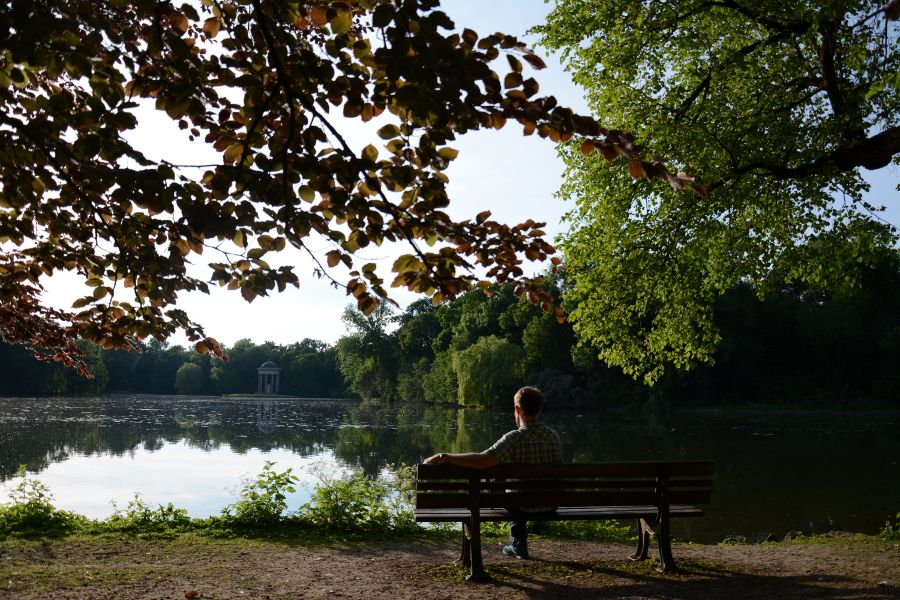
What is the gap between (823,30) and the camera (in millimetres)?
9297

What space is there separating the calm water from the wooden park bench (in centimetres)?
508

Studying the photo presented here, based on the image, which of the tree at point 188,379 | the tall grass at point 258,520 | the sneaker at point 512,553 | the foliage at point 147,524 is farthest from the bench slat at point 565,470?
the tree at point 188,379

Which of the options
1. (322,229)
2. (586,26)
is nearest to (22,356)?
(586,26)

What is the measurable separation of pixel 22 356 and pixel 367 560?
76.9 metres

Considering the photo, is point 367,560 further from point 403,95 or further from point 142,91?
point 403,95

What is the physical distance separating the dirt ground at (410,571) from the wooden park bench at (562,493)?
1.32 feet

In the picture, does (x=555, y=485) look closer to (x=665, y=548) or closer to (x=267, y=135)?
(x=665, y=548)

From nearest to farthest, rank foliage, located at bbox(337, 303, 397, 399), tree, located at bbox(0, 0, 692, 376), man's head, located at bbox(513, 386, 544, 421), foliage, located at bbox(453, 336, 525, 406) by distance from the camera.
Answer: tree, located at bbox(0, 0, 692, 376) → man's head, located at bbox(513, 386, 544, 421) → foliage, located at bbox(453, 336, 525, 406) → foliage, located at bbox(337, 303, 397, 399)

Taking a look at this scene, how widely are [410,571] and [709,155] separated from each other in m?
7.28

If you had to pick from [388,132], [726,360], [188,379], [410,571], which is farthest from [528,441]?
[188,379]

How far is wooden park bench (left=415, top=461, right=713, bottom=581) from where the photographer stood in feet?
17.6

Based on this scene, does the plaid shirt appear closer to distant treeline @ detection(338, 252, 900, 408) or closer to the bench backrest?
the bench backrest

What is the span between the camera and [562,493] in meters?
5.48

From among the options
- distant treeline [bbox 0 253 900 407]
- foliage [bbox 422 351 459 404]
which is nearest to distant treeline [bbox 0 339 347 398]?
distant treeline [bbox 0 253 900 407]
